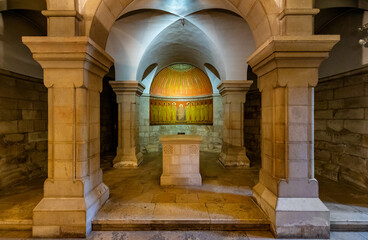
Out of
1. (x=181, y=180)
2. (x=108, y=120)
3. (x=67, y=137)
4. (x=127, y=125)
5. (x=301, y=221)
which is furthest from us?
(x=108, y=120)

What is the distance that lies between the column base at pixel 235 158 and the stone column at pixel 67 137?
3.77 meters

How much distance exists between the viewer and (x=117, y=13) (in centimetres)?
282

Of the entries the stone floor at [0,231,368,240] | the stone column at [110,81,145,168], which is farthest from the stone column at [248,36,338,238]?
the stone column at [110,81,145,168]

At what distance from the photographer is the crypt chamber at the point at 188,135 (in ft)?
7.56

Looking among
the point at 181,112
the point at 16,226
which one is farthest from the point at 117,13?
the point at 181,112

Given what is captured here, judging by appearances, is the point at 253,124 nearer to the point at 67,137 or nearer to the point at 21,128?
the point at 67,137

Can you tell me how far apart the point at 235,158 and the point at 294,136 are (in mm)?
3054

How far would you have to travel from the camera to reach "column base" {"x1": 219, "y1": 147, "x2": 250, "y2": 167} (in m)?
5.16

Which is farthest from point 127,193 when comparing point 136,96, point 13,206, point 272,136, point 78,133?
point 136,96

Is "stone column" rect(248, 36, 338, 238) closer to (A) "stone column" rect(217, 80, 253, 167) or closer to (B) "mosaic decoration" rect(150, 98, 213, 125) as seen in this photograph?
(A) "stone column" rect(217, 80, 253, 167)

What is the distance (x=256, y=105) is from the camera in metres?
6.63

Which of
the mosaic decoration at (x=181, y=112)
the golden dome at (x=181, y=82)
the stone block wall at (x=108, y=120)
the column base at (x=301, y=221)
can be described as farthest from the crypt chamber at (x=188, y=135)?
the mosaic decoration at (x=181, y=112)

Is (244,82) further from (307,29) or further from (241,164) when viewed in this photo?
(307,29)

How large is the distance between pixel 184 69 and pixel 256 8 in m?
6.24
